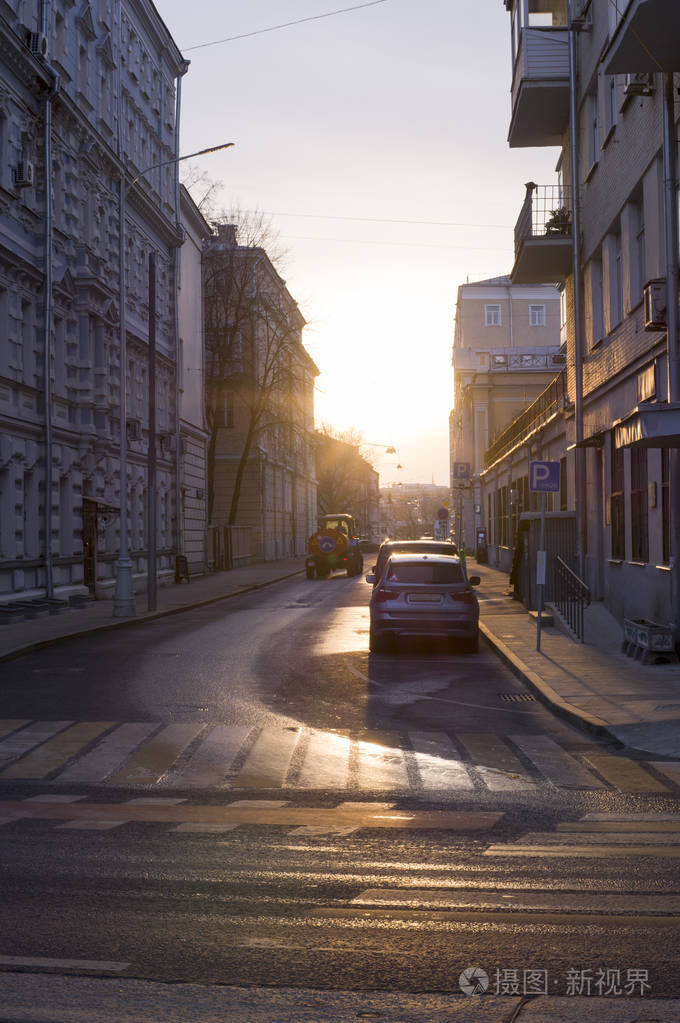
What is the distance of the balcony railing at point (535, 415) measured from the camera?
28414 mm

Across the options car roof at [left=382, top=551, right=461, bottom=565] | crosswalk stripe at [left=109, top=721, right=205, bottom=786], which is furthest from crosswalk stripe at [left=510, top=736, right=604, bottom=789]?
car roof at [left=382, top=551, right=461, bottom=565]

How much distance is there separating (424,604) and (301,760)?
8.58 meters

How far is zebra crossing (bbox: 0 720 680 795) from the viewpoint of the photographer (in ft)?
28.0

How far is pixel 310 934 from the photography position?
4727 mm

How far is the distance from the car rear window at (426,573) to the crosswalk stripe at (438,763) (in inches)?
286

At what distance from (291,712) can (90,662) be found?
5.85m

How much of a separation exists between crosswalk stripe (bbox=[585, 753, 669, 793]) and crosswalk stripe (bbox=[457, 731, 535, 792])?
1.97ft

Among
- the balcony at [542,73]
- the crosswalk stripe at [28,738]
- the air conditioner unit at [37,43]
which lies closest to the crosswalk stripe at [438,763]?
the crosswalk stripe at [28,738]

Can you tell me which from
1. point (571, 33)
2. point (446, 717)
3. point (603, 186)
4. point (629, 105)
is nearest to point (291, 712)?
point (446, 717)

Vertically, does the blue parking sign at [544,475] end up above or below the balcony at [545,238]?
below

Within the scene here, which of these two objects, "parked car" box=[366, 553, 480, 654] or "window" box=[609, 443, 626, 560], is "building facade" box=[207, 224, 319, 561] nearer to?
"window" box=[609, 443, 626, 560]

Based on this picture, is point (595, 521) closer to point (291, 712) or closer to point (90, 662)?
Answer: point (90, 662)

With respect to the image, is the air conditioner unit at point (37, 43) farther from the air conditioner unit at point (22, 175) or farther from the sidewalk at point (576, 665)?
the sidewalk at point (576, 665)

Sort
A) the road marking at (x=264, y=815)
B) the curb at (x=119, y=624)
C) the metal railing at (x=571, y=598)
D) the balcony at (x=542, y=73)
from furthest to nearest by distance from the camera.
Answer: the balcony at (x=542, y=73)
the metal railing at (x=571, y=598)
the curb at (x=119, y=624)
the road marking at (x=264, y=815)
